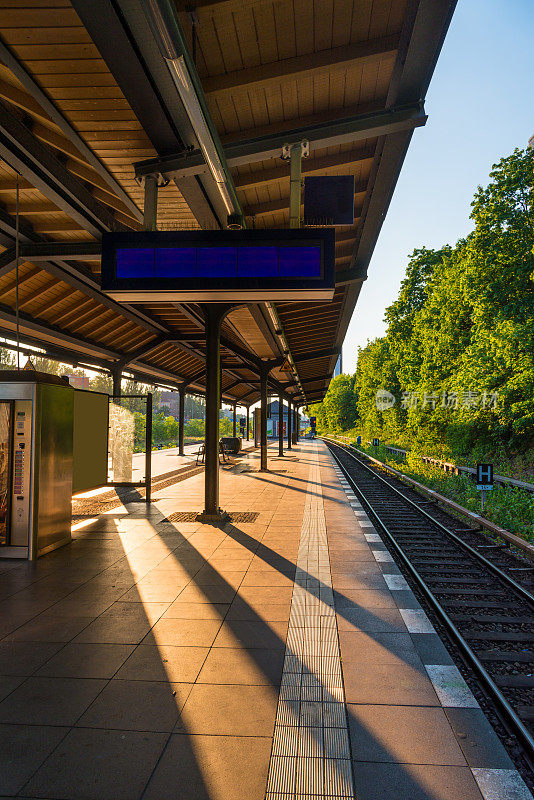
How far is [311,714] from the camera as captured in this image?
10.1ft

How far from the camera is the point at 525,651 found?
4516 millimetres

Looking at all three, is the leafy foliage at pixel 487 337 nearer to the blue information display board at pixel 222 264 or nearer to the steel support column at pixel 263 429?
the steel support column at pixel 263 429

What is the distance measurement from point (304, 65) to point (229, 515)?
312 inches

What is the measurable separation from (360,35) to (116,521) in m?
8.43

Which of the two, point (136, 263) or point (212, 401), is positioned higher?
point (136, 263)

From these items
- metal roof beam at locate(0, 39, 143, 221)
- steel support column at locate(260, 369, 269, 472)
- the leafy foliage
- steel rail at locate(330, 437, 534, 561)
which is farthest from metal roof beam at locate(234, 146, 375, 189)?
steel support column at locate(260, 369, 269, 472)

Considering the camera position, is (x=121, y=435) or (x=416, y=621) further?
(x=121, y=435)

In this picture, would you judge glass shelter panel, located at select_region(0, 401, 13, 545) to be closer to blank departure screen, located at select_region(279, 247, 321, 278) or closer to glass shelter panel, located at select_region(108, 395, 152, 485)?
glass shelter panel, located at select_region(108, 395, 152, 485)

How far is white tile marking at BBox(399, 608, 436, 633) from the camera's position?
174 inches

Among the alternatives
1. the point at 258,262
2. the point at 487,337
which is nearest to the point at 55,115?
the point at 258,262

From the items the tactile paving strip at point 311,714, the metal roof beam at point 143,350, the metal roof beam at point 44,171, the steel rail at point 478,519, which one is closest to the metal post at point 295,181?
the metal roof beam at point 44,171

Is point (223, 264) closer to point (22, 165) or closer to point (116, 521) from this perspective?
point (22, 165)

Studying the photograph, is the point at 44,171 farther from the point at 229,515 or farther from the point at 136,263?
the point at 229,515

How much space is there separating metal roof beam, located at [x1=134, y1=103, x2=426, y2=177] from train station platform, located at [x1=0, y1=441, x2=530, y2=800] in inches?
172
